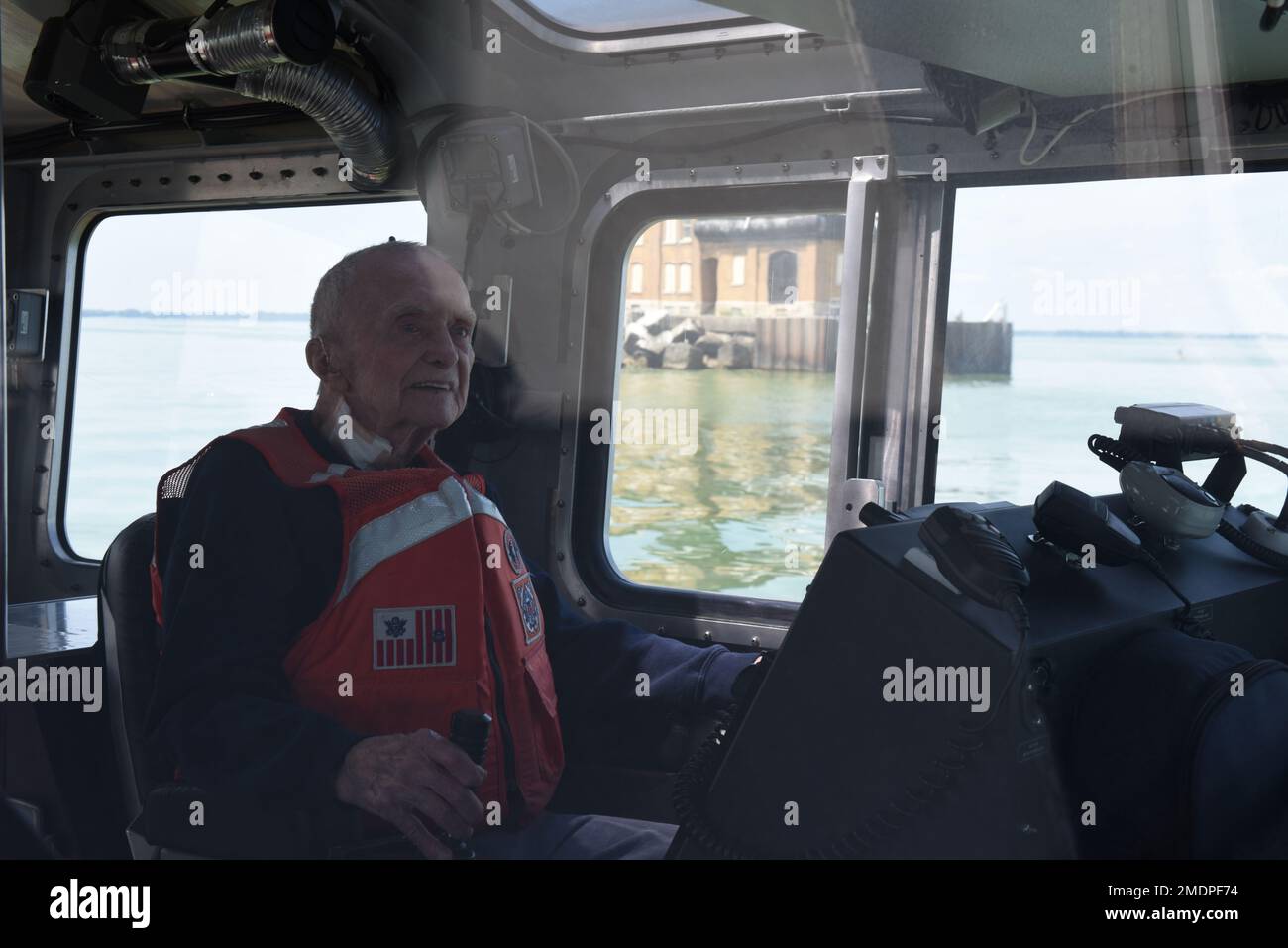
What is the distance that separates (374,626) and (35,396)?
3.18 m

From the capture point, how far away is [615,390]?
10.5 feet

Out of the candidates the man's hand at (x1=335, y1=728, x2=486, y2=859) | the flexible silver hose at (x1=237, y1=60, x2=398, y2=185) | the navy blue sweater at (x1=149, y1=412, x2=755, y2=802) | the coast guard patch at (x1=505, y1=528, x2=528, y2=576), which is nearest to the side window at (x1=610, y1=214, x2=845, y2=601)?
the flexible silver hose at (x1=237, y1=60, x2=398, y2=185)

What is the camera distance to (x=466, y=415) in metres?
3.19

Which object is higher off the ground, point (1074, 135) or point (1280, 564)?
point (1074, 135)

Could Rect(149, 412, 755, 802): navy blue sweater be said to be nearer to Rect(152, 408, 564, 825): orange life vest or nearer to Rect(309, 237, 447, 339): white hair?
Rect(152, 408, 564, 825): orange life vest

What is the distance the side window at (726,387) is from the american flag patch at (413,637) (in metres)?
1.14

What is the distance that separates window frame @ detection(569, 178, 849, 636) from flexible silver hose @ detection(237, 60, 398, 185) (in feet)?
2.38

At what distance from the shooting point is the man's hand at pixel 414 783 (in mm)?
1548

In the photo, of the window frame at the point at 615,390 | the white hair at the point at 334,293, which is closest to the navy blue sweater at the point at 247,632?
the white hair at the point at 334,293

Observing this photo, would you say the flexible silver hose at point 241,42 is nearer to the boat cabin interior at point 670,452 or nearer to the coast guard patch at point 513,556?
the boat cabin interior at point 670,452

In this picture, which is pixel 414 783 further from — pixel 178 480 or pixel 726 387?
pixel 726 387

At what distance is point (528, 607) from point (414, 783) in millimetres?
463
